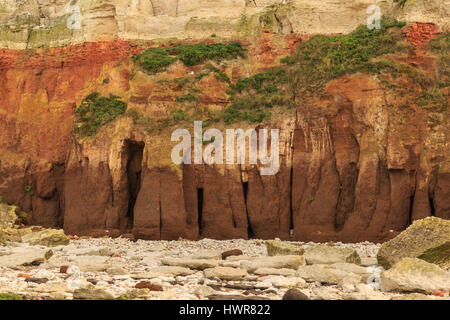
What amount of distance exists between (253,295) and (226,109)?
15728mm

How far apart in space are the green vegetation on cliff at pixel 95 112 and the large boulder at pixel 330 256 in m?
13.9

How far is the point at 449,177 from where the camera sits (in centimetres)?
2142

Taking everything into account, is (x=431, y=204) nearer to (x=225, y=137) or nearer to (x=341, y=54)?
(x=341, y=54)

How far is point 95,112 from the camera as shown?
2812cm

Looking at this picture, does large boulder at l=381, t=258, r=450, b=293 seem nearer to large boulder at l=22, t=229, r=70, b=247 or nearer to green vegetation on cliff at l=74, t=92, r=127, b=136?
large boulder at l=22, t=229, r=70, b=247

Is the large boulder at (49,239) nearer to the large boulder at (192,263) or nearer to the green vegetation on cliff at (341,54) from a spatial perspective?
the large boulder at (192,263)

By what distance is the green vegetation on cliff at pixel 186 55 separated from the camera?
91.9 ft

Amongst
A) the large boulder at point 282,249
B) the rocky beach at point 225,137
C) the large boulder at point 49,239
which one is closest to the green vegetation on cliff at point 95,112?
the rocky beach at point 225,137

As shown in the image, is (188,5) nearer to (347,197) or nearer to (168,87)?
(168,87)

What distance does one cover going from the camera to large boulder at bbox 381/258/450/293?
39.8 feet

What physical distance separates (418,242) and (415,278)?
2.87m

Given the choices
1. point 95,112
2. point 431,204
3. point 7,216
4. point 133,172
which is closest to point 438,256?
point 431,204

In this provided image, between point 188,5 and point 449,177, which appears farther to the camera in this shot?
point 188,5
